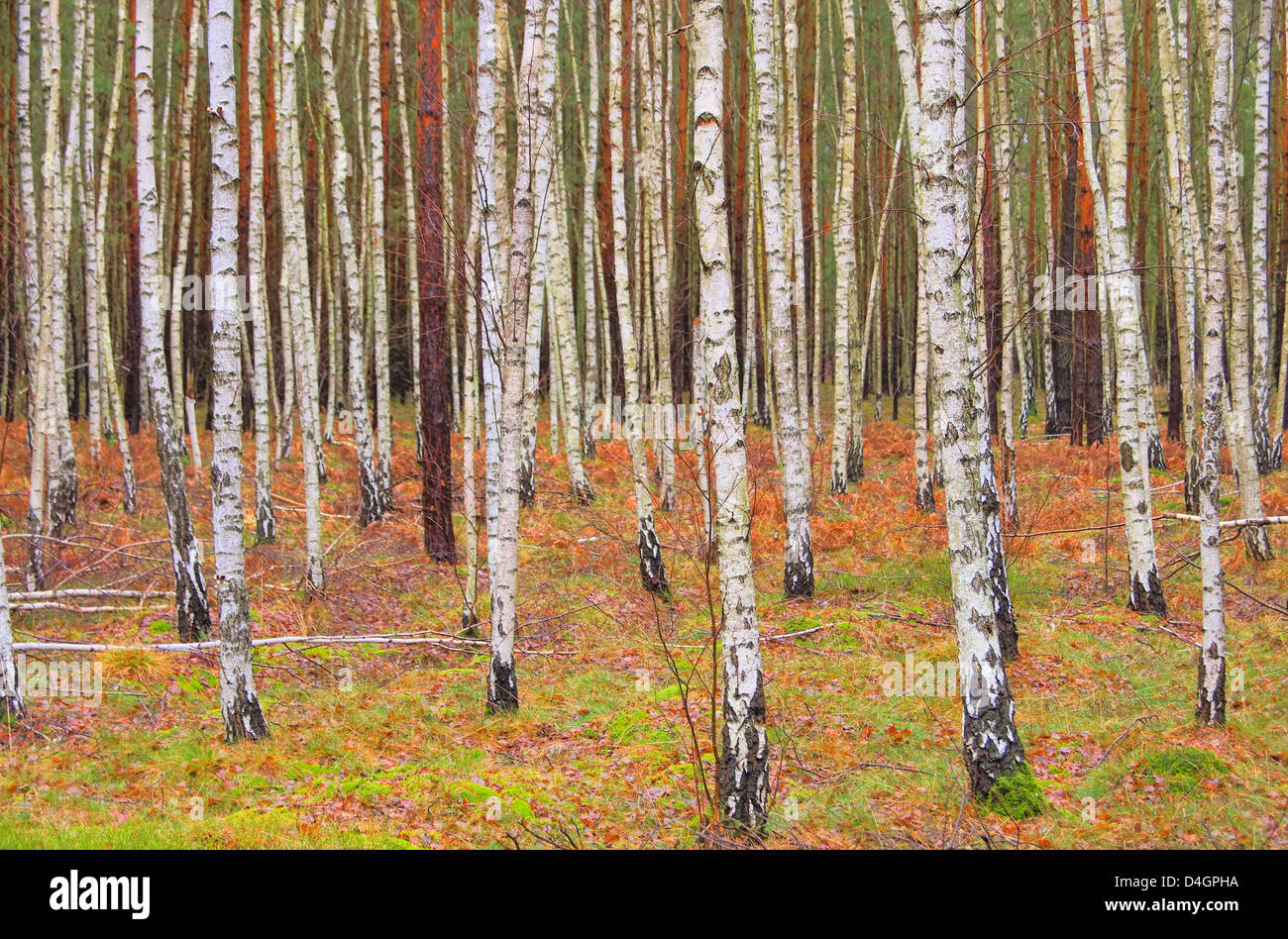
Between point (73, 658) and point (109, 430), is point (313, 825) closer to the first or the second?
point (73, 658)

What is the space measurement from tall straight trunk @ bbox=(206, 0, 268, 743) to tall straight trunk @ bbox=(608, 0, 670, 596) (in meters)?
4.53

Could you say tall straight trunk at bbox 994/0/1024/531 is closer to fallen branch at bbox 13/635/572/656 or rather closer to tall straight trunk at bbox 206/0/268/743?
fallen branch at bbox 13/635/572/656

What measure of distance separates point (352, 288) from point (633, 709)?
760cm

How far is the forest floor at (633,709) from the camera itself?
5.25m

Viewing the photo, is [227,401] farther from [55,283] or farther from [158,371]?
[55,283]

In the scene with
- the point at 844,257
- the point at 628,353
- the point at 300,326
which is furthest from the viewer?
the point at 844,257

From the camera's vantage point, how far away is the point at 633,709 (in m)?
7.37

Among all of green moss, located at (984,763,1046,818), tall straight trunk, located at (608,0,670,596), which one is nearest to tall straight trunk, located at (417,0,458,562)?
tall straight trunk, located at (608,0,670,596)

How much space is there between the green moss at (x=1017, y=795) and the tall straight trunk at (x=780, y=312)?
470cm

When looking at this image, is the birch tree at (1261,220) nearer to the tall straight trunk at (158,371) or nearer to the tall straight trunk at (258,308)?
the tall straight trunk at (158,371)

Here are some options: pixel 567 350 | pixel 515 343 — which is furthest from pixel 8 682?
pixel 567 350

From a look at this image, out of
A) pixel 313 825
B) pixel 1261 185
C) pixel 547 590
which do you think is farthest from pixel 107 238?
pixel 1261 185

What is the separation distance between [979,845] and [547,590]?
650 cm

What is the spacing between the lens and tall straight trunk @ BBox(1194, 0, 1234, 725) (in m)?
5.88
